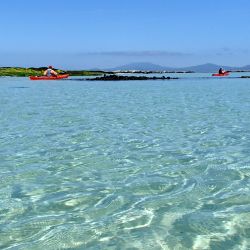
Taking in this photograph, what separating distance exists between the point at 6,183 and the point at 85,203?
2.99m

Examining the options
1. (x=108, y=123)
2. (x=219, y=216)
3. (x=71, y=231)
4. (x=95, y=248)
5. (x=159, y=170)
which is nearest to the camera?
(x=95, y=248)

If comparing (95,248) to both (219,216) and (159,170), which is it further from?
(159,170)

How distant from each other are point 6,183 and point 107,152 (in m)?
4.78

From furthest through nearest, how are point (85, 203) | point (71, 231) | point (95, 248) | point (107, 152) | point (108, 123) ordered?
point (108, 123), point (107, 152), point (85, 203), point (71, 231), point (95, 248)

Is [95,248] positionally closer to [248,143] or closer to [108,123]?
[248,143]

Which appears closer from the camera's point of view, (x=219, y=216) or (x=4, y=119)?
(x=219, y=216)

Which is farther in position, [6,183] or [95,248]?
[6,183]

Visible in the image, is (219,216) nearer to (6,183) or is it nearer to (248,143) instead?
(6,183)

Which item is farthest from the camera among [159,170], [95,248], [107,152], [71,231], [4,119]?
[4,119]

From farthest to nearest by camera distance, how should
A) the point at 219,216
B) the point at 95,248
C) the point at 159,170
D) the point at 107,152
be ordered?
the point at 107,152 → the point at 159,170 → the point at 219,216 → the point at 95,248

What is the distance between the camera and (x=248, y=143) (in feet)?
57.5

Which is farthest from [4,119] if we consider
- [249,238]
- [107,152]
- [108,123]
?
[249,238]

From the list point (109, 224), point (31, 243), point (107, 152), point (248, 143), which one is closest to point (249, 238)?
point (109, 224)

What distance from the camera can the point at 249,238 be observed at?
8047 millimetres
